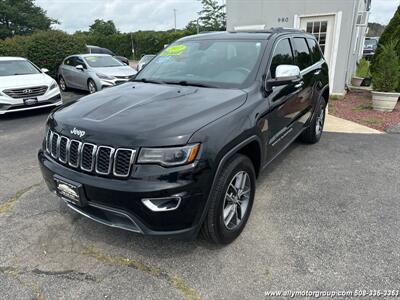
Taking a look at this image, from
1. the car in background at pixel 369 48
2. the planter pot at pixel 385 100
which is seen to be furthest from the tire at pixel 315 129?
the car in background at pixel 369 48

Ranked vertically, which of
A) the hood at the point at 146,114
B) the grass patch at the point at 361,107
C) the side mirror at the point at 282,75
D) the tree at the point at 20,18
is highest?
the tree at the point at 20,18

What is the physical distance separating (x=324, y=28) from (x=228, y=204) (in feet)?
27.5

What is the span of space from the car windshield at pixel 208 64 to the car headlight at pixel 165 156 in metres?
1.19

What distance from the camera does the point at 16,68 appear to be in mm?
8633

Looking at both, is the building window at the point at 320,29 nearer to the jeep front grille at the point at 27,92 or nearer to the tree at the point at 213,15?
the jeep front grille at the point at 27,92

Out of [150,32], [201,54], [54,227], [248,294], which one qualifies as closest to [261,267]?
[248,294]

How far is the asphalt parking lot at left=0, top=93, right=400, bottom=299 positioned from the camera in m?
2.38

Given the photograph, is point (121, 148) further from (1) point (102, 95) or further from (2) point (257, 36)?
(2) point (257, 36)

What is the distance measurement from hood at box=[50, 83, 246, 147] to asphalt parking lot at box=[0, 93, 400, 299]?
3.49 feet

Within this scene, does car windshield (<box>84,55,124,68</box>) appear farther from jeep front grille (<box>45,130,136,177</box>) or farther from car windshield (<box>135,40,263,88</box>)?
jeep front grille (<box>45,130,136,177</box>)

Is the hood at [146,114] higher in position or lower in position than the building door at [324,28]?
lower

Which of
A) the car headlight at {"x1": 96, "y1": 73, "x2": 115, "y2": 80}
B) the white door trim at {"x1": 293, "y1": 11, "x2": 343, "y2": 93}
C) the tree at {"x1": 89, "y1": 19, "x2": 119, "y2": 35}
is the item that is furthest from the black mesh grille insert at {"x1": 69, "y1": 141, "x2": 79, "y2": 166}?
the tree at {"x1": 89, "y1": 19, "x2": 119, "y2": 35}

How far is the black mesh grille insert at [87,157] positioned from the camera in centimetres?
237

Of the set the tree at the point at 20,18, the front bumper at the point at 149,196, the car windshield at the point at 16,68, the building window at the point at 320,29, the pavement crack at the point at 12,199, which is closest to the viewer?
the front bumper at the point at 149,196
